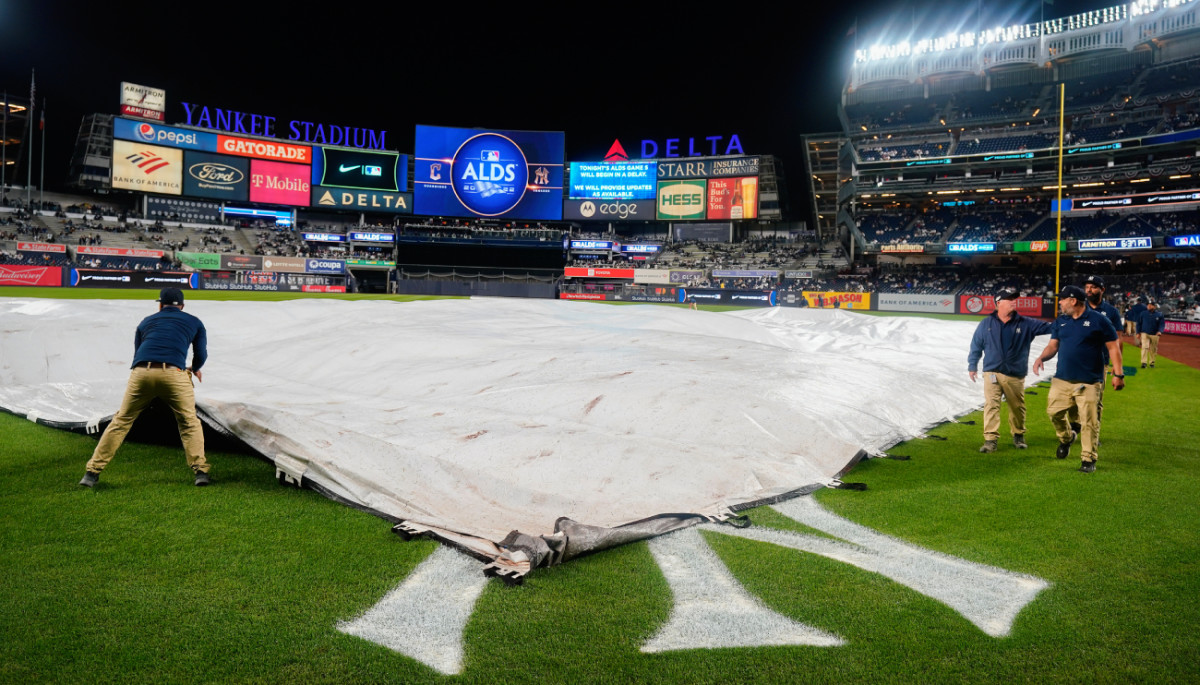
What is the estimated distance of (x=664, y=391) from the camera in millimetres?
6250

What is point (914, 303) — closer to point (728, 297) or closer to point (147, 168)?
point (728, 297)

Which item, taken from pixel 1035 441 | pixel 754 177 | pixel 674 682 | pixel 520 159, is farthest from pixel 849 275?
pixel 674 682

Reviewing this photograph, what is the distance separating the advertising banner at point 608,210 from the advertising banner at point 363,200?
14779 millimetres

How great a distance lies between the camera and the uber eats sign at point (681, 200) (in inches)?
2349

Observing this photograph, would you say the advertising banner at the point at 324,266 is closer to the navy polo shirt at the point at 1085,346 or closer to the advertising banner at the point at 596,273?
the advertising banner at the point at 596,273

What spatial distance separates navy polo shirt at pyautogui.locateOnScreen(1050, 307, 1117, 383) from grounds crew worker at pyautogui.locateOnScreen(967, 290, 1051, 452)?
40cm

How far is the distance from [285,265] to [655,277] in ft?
96.2

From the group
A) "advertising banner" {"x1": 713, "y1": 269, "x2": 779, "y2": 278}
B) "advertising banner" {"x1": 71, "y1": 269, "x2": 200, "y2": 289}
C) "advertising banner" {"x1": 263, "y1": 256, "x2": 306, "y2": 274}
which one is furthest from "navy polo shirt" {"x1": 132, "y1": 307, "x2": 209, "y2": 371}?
"advertising banner" {"x1": 713, "y1": 269, "x2": 779, "y2": 278}

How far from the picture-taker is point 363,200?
58.9m

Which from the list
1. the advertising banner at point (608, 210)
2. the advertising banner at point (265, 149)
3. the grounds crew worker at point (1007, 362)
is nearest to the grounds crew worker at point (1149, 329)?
the grounds crew worker at point (1007, 362)

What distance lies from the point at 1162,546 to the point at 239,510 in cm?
620

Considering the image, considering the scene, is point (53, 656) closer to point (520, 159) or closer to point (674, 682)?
point (674, 682)

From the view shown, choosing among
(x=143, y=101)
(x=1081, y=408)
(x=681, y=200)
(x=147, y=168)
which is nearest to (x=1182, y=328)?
(x=1081, y=408)

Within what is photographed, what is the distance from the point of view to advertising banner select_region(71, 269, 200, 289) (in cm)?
4003
